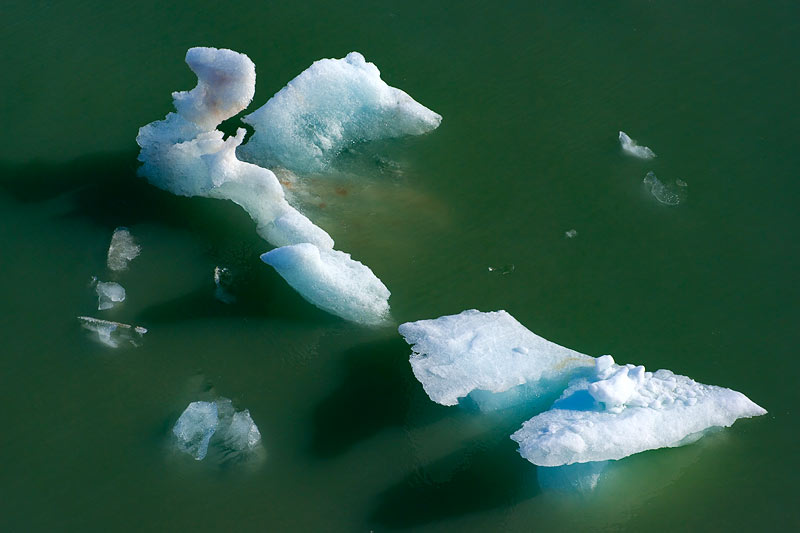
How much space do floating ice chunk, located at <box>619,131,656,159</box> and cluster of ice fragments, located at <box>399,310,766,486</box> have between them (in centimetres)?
138

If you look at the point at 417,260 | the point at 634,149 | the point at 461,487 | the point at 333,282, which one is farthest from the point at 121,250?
the point at 634,149

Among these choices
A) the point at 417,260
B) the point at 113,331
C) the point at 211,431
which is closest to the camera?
the point at 211,431

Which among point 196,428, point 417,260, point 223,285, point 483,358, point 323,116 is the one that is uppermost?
point 323,116

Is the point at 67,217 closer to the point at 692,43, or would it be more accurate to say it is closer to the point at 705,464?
the point at 705,464

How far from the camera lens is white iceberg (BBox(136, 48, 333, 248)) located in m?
4.32

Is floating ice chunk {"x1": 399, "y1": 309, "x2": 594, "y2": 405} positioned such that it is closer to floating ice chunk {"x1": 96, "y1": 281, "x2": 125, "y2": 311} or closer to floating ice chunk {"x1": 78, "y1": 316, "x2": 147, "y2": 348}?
floating ice chunk {"x1": 78, "y1": 316, "x2": 147, "y2": 348}

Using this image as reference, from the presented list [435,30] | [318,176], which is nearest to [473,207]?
[318,176]

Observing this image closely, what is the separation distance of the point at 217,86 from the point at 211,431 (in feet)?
5.08

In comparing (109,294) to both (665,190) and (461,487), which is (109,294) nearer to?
(461,487)

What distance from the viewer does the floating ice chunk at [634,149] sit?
4965 millimetres

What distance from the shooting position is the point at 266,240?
4457 millimetres

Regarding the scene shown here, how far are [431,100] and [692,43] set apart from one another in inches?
61.1

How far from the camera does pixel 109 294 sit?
4.25 meters

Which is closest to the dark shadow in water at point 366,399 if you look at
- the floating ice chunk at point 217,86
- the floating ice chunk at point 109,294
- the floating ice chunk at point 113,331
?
the floating ice chunk at point 113,331
